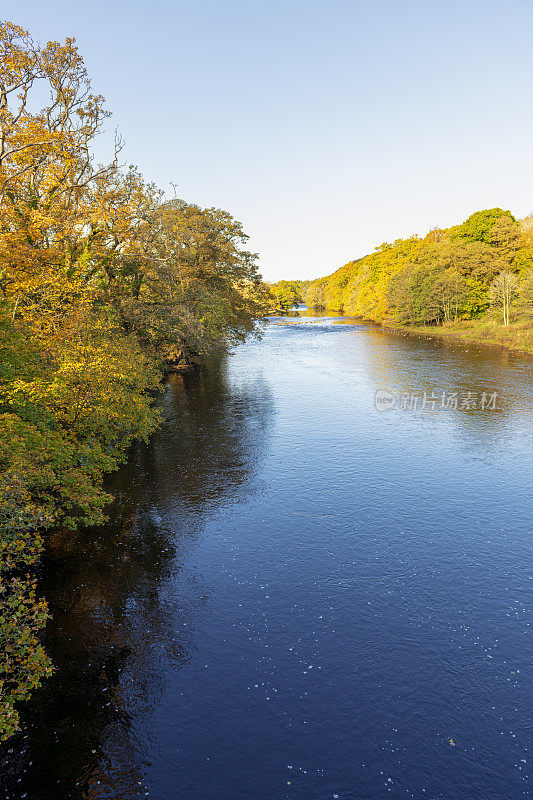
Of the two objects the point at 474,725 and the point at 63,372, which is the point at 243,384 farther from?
the point at 474,725

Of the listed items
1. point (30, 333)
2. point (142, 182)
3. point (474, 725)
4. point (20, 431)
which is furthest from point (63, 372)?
point (142, 182)

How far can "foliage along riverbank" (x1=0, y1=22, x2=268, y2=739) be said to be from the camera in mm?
12820

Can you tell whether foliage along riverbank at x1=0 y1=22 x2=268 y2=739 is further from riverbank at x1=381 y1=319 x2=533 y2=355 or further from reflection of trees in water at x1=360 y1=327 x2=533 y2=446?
riverbank at x1=381 y1=319 x2=533 y2=355

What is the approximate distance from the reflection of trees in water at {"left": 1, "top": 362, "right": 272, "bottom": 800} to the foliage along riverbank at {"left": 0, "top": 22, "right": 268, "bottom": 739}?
105cm

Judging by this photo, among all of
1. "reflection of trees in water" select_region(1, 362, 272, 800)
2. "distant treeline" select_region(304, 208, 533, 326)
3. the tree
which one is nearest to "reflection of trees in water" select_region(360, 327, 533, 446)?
the tree

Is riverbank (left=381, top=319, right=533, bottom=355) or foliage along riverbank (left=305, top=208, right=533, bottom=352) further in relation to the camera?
foliage along riverbank (left=305, top=208, right=533, bottom=352)

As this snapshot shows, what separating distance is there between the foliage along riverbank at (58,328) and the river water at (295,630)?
2070 mm

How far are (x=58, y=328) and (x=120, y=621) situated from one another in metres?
13.3

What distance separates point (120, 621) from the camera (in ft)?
52.3

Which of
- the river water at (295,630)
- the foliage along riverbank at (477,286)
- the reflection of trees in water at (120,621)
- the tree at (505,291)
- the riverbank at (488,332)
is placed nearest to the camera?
the river water at (295,630)

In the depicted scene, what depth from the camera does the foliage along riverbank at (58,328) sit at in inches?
505

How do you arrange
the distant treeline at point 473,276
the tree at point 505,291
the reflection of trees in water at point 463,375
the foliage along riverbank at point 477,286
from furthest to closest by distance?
1. the distant treeline at point 473,276
2. the foliage along riverbank at point 477,286
3. the tree at point 505,291
4. the reflection of trees in water at point 463,375

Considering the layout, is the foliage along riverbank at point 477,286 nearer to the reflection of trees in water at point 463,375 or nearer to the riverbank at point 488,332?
the riverbank at point 488,332

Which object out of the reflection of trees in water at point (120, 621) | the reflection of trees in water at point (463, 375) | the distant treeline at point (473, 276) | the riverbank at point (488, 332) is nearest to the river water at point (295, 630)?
the reflection of trees in water at point (120, 621)
